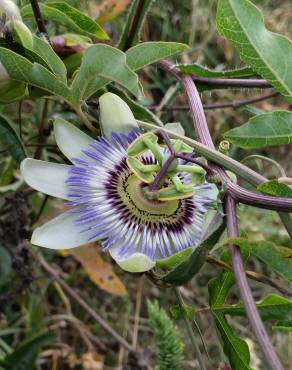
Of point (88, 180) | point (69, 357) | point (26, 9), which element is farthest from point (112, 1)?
point (69, 357)

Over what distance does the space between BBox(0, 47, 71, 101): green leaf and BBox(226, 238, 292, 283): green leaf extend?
0.93 feet

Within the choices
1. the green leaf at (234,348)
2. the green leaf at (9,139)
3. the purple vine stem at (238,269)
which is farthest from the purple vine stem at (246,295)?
the green leaf at (9,139)

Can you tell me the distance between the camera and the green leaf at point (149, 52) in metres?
0.78

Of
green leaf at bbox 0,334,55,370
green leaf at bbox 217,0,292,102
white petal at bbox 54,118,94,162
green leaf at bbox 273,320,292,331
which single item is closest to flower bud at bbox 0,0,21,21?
white petal at bbox 54,118,94,162

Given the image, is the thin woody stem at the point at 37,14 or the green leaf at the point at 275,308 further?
the thin woody stem at the point at 37,14

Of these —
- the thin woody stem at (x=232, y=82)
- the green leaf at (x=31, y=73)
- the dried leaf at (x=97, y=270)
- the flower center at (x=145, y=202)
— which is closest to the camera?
the green leaf at (x=31, y=73)

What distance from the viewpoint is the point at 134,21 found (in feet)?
3.38

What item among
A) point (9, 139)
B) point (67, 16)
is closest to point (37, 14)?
point (67, 16)

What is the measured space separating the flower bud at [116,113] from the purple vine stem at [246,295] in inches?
6.4

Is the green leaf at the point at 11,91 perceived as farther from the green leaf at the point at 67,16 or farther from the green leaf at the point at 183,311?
the green leaf at the point at 183,311

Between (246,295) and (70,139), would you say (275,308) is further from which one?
(70,139)

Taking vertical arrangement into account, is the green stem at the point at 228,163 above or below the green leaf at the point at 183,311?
above

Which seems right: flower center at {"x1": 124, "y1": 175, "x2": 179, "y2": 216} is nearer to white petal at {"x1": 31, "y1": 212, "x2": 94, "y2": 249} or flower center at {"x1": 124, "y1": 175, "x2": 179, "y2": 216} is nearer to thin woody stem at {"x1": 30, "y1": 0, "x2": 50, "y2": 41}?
white petal at {"x1": 31, "y1": 212, "x2": 94, "y2": 249}

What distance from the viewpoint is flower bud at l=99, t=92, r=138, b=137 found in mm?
821
